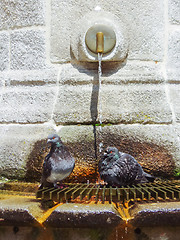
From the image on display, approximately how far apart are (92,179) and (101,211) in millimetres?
961

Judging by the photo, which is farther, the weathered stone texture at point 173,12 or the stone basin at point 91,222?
the weathered stone texture at point 173,12

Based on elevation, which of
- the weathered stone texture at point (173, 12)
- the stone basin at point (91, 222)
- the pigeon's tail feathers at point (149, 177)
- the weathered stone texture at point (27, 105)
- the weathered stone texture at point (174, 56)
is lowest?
the pigeon's tail feathers at point (149, 177)

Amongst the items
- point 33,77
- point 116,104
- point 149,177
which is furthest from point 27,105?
point 149,177

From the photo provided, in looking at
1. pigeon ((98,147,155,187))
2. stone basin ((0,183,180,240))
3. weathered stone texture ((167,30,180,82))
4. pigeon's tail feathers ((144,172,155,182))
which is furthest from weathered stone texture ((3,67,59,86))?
stone basin ((0,183,180,240))

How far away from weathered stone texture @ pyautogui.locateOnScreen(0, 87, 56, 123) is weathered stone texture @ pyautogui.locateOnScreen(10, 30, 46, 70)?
9.2 inches

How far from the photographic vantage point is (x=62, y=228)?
1.22 metres

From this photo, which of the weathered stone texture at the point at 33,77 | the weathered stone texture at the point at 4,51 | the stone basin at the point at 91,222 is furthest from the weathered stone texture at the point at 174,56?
the weathered stone texture at the point at 4,51

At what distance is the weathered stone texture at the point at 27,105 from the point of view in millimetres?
2279

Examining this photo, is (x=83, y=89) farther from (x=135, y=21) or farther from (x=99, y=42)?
(x=135, y=21)

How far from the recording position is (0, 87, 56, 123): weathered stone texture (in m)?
2.28

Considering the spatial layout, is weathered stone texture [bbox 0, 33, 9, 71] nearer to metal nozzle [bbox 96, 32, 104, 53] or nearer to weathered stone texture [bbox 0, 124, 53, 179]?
weathered stone texture [bbox 0, 124, 53, 179]

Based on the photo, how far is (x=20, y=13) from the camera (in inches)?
96.4

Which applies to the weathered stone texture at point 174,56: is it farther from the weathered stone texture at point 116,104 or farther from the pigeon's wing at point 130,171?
the pigeon's wing at point 130,171

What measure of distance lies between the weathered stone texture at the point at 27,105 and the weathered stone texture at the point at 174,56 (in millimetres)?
1072
